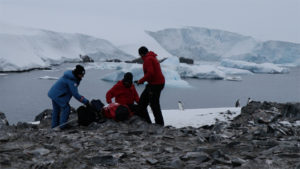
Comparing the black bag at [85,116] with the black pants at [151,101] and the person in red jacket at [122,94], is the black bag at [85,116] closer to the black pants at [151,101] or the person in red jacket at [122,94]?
the person in red jacket at [122,94]

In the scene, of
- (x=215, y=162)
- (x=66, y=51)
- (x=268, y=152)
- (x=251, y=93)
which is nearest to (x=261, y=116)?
(x=268, y=152)

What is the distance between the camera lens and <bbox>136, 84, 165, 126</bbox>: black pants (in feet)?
15.0

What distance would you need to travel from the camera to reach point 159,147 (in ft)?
10.1

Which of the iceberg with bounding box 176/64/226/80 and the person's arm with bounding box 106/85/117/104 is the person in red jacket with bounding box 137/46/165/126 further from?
the iceberg with bounding box 176/64/226/80

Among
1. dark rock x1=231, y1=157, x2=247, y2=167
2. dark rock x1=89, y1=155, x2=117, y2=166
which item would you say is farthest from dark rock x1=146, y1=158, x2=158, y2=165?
dark rock x1=231, y1=157, x2=247, y2=167

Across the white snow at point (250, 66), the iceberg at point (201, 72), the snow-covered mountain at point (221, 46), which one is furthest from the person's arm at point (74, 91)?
the snow-covered mountain at point (221, 46)

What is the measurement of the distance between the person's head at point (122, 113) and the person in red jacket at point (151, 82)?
0.28 metres

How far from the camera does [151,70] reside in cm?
441

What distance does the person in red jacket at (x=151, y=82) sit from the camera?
4.43 m

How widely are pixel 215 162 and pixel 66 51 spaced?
45.3m

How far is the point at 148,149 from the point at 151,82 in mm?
1611

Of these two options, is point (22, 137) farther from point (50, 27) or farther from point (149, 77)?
point (50, 27)

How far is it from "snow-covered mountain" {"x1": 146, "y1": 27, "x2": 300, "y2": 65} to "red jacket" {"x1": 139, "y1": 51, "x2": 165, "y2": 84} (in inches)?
1660

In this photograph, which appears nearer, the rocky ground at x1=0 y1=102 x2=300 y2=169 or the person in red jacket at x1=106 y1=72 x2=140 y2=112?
the rocky ground at x1=0 y1=102 x2=300 y2=169
